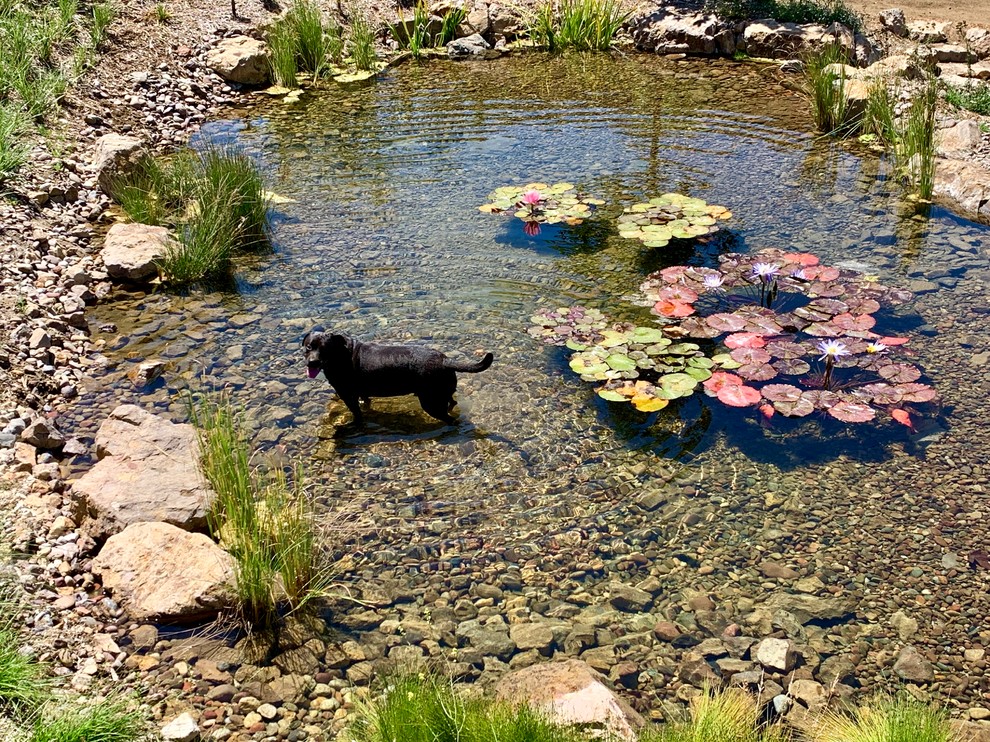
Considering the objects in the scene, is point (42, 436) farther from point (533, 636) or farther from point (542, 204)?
point (542, 204)

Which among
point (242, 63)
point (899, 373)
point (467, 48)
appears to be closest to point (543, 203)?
point (899, 373)

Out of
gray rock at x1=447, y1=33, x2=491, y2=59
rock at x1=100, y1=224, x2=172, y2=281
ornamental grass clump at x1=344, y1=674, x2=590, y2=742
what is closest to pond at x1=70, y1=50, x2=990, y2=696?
rock at x1=100, y1=224, x2=172, y2=281

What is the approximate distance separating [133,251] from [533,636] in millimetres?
4881

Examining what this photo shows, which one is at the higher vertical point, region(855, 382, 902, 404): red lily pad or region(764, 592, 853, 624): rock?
region(855, 382, 902, 404): red lily pad

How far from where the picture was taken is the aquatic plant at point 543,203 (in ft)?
25.1

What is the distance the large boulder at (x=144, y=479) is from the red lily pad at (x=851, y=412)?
371 cm

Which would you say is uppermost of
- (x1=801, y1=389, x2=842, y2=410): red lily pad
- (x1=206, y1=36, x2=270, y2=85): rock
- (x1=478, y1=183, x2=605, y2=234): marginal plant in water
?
(x1=206, y1=36, x2=270, y2=85): rock

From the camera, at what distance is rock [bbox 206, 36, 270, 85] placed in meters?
11.4

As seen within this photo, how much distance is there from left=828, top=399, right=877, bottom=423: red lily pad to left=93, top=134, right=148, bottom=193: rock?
6.63 m

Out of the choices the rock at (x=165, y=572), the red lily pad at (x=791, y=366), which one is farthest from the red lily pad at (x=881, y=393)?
the rock at (x=165, y=572)

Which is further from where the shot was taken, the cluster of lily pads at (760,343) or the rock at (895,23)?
the rock at (895,23)

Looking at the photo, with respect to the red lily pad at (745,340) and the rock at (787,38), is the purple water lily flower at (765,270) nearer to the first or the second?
the red lily pad at (745,340)

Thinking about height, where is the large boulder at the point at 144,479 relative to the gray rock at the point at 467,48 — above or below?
below

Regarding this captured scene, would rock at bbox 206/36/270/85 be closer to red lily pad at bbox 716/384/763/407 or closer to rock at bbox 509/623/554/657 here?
red lily pad at bbox 716/384/763/407
